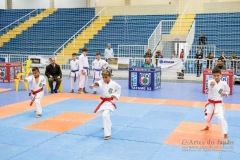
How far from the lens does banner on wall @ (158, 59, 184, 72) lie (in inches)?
646

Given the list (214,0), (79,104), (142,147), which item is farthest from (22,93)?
A: (214,0)

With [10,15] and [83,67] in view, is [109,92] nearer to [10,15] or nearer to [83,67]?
[83,67]

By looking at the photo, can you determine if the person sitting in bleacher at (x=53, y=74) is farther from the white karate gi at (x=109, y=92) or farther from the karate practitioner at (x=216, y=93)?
the karate practitioner at (x=216, y=93)

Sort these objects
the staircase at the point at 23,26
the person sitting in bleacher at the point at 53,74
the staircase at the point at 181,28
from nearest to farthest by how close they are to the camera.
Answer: the person sitting in bleacher at the point at 53,74 → the staircase at the point at 181,28 → the staircase at the point at 23,26

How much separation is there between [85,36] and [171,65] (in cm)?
960

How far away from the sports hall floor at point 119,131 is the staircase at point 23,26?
1607cm

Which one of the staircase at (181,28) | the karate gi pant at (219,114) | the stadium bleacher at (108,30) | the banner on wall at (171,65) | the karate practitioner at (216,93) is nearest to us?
the karate gi pant at (219,114)

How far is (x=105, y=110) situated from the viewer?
6.54 metres

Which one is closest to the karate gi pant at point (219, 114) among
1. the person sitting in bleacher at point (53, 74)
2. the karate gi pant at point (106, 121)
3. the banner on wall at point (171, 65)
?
the karate gi pant at point (106, 121)

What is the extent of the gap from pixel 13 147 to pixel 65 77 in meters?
12.4

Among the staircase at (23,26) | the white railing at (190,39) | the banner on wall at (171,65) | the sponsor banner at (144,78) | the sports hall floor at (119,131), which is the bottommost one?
the sports hall floor at (119,131)

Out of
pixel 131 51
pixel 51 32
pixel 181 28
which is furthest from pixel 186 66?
pixel 51 32

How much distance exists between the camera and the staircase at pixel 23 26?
85.0 feet

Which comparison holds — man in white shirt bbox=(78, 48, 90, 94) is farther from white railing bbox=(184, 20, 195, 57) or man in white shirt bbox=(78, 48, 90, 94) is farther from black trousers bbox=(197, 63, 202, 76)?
white railing bbox=(184, 20, 195, 57)
